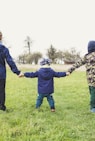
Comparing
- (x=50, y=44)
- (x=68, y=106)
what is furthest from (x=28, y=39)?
(x=68, y=106)

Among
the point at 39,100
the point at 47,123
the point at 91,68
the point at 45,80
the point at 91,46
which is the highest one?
the point at 91,46

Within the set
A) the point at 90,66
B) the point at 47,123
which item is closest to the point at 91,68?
the point at 90,66

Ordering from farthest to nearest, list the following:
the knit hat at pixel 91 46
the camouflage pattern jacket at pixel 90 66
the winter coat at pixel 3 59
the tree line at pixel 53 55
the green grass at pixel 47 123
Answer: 1. the tree line at pixel 53 55
2. the knit hat at pixel 91 46
3. the camouflage pattern jacket at pixel 90 66
4. the winter coat at pixel 3 59
5. the green grass at pixel 47 123

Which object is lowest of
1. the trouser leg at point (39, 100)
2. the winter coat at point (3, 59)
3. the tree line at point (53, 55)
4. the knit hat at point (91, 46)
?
the tree line at point (53, 55)

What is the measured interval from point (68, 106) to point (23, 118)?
7.74 ft

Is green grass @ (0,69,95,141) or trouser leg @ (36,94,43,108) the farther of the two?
trouser leg @ (36,94,43,108)

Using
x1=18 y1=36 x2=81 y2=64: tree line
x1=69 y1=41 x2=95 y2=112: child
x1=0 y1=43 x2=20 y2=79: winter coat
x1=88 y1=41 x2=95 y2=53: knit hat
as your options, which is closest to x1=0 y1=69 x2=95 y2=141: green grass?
x1=69 y1=41 x2=95 y2=112: child

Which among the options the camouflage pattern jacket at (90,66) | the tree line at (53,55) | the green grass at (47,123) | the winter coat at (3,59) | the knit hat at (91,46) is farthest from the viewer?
the tree line at (53,55)

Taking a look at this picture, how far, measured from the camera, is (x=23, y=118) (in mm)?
8234

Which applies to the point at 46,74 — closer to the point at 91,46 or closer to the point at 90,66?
the point at 90,66

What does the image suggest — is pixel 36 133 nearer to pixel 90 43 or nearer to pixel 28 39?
pixel 90 43

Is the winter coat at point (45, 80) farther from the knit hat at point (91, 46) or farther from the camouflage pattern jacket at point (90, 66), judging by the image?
the knit hat at point (91, 46)

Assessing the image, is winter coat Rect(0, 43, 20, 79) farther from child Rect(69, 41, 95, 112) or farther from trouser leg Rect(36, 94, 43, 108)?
child Rect(69, 41, 95, 112)

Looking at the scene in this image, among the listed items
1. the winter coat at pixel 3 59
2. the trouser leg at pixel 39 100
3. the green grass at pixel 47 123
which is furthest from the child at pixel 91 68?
the winter coat at pixel 3 59
